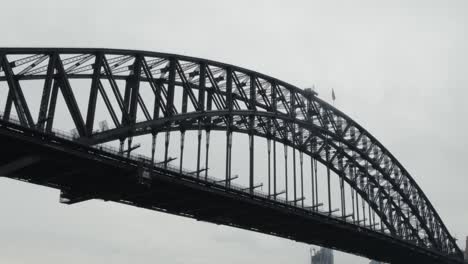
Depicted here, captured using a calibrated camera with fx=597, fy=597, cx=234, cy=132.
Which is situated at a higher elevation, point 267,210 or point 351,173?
point 351,173

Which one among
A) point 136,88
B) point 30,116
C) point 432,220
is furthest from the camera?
point 432,220

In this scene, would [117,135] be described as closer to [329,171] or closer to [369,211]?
[329,171]

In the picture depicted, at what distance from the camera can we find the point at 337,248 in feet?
276

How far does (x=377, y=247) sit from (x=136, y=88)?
2003 inches

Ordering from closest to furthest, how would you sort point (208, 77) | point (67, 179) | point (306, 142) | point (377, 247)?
point (67, 179), point (208, 77), point (306, 142), point (377, 247)

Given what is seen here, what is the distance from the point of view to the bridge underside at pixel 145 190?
4194 centimetres

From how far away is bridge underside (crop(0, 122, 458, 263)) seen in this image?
41.9 m

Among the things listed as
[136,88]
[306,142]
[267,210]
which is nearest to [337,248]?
[306,142]

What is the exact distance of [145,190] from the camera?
5231 centimetres

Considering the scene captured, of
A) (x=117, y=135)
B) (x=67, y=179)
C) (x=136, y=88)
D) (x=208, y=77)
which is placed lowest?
(x=67, y=179)

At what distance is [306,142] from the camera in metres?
79.6

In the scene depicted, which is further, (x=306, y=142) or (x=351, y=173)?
(x=351, y=173)

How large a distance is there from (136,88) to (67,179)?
382 inches

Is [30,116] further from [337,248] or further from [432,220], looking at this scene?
[432,220]
